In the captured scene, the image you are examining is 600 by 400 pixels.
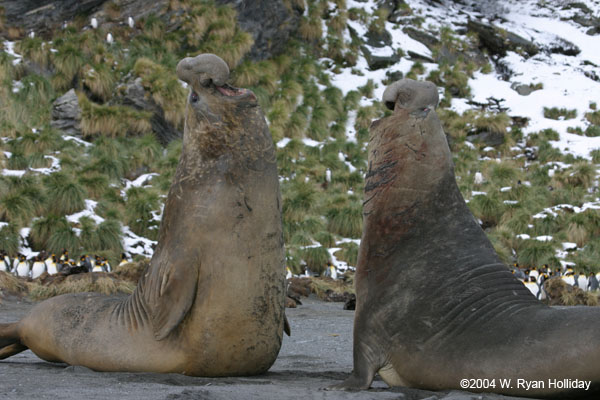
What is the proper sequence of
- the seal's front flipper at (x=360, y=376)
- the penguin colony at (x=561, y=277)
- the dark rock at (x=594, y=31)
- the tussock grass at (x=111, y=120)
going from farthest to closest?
the dark rock at (x=594, y=31) → the tussock grass at (x=111, y=120) → the penguin colony at (x=561, y=277) → the seal's front flipper at (x=360, y=376)

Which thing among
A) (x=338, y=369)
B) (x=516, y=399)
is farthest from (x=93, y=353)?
(x=516, y=399)

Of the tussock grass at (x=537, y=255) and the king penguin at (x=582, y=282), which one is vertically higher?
the king penguin at (x=582, y=282)

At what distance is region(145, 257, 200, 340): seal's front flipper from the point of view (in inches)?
130

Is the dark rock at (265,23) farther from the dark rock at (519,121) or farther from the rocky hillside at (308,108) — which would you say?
the dark rock at (519,121)

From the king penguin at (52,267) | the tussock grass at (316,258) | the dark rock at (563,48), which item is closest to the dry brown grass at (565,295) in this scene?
the tussock grass at (316,258)

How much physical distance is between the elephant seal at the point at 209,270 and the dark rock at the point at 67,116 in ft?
42.7

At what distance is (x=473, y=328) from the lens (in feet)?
9.45

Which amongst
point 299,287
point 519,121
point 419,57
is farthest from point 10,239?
point 419,57

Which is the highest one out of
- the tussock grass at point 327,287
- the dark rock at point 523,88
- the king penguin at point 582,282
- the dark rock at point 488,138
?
the dark rock at point 523,88

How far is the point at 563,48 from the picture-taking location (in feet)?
85.1

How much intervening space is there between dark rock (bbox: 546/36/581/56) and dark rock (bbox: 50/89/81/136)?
718 inches

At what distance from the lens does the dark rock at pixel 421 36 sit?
2553 cm

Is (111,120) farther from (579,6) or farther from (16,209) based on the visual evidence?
(579,6)

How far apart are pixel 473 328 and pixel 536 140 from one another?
19.5 metres
